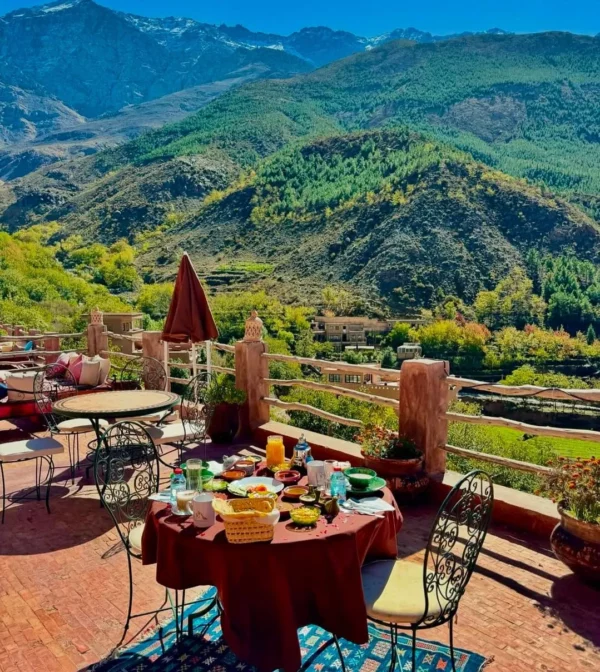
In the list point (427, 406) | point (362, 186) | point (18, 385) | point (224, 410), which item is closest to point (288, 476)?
point (427, 406)

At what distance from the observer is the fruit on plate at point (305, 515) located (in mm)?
2463

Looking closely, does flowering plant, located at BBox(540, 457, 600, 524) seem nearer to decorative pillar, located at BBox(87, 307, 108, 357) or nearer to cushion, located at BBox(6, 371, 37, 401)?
cushion, located at BBox(6, 371, 37, 401)

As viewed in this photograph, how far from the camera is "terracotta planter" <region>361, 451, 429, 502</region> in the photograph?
14.6 feet

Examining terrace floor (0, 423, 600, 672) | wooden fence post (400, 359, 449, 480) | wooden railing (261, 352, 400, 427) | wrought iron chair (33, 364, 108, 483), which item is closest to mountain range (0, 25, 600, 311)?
wrought iron chair (33, 364, 108, 483)

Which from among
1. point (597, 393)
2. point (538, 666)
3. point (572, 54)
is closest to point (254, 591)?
point (538, 666)

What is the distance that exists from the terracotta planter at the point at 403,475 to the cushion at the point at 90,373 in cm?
413

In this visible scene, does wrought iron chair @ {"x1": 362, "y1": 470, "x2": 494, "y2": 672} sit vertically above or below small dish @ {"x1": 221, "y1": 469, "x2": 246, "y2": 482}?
below

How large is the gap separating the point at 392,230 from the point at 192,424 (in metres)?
89.7

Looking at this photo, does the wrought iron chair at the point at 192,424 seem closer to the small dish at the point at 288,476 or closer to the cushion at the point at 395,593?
the small dish at the point at 288,476

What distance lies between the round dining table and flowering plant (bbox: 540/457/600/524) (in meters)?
3.14

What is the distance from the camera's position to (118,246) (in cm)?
9669

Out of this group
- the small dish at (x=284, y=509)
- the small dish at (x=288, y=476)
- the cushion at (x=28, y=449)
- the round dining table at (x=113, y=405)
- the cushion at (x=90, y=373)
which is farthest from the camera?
the cushion at (x=90, y=373)

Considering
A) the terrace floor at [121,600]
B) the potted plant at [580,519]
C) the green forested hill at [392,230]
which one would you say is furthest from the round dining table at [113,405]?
the green forested hill at [392,230]

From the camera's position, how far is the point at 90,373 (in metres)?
7.23
